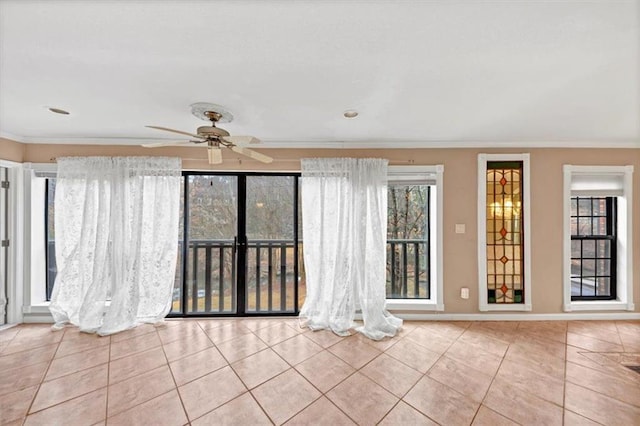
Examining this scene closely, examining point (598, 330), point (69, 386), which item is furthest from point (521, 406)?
point (69, 386)

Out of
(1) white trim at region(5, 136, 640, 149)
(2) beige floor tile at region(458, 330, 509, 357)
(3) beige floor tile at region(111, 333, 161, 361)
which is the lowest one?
(2) beige floor tile at region(458, 330, 509, 357)

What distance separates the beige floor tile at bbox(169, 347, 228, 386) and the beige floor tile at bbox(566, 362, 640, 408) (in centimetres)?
293

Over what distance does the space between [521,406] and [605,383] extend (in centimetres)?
87

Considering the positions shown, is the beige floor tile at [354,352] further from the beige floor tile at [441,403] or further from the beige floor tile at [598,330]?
the beige floor tile at [598,330]

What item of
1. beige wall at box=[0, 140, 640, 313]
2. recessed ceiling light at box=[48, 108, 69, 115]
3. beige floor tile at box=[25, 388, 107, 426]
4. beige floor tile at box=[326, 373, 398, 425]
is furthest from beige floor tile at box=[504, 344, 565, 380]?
recessed ceiling light at box=[48, 108, 69, 115]

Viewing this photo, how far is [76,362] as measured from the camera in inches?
85.0

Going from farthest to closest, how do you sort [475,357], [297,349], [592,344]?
[592,344]
[297,349]
[475,357]

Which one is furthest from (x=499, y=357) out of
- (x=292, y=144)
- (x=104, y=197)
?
(x=104, y=197)

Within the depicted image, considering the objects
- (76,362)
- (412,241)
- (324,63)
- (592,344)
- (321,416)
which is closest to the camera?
(324,63)

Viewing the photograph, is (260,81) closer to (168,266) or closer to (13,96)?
(13,96)

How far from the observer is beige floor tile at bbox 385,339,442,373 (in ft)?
7.04

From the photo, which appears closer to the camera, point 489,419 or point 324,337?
point 489,419

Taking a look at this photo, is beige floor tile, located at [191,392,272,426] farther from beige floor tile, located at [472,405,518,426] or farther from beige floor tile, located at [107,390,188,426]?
beige floor tile, located at [472,405,518,426]

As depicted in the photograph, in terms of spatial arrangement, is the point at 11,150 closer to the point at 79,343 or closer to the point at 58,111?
the point at 58,111
